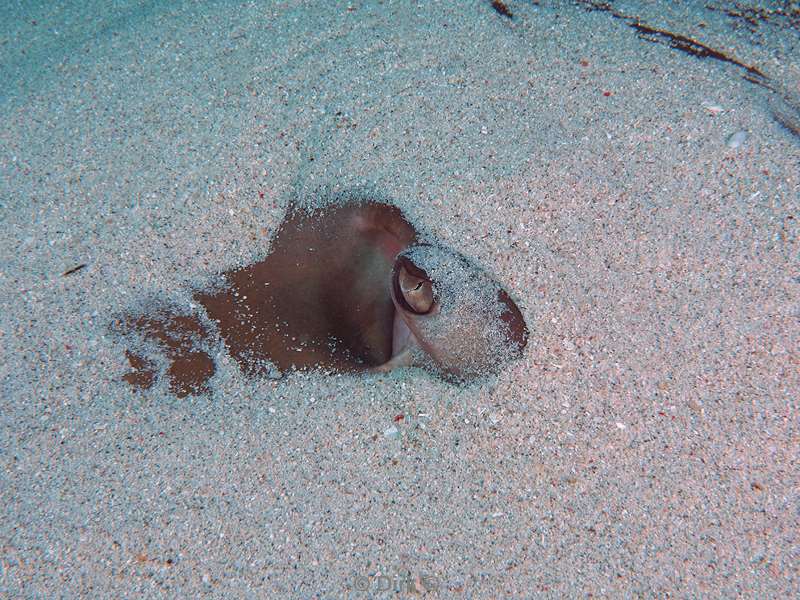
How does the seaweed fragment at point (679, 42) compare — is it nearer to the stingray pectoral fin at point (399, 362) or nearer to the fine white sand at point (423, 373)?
the fine white sand at point (423, 373)

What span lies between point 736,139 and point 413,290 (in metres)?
1.68

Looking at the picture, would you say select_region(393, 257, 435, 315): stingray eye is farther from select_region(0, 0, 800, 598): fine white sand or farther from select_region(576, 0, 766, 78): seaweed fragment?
select_region(576, 0, 766, 78): seaweed fragment

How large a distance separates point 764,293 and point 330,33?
254cm

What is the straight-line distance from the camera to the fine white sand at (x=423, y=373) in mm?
1608

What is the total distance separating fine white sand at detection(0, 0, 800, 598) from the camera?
1.61 m

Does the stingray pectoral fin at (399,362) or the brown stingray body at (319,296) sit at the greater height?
the brown stingray body at (319,296)

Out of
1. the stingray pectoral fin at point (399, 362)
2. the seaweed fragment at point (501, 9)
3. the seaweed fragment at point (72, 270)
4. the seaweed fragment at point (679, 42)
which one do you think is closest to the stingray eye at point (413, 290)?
the stingray pectoral fin at point (399, 362)

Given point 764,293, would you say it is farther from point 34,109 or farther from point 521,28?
point 34,109

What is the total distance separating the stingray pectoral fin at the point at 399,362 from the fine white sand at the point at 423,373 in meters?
0.06

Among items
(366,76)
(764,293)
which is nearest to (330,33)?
(366,76)

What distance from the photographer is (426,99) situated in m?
2.37

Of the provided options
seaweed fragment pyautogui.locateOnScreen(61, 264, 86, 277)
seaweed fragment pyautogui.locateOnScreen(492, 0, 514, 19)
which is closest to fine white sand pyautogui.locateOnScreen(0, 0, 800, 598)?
seaweed fragment pyautogui.locateOnScreen(61, 264, 86, 277)

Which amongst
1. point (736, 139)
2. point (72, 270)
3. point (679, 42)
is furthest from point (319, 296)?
point (679, 42)

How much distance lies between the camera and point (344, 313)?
201cm
